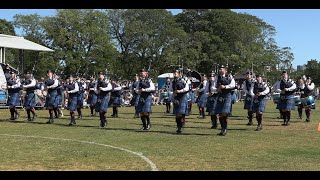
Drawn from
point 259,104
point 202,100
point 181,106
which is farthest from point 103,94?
point 202,100

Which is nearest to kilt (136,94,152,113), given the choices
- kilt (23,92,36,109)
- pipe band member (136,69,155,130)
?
pipe band member (136,69,155,130)

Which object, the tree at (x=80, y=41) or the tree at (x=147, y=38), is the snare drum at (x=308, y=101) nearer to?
the tree at (x=147, y=38)

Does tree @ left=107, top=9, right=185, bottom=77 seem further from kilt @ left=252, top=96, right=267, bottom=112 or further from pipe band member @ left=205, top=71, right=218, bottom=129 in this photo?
kilt @ left=252, top=96, right=267, bottom=112

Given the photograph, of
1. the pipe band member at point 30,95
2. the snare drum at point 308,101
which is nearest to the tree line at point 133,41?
the snare drum at point 308,101

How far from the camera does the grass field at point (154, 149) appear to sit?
8.57 meters

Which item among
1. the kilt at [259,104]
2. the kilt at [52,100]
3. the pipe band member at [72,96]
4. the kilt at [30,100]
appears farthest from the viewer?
the kilt at [30,100]

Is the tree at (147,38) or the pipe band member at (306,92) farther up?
the tree at (147,38)

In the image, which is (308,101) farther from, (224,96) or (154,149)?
(154,149)

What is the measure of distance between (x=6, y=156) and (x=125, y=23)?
5585cm

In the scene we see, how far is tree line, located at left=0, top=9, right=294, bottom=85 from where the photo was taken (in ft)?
196

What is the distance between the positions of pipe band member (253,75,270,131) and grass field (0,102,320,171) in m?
0.50

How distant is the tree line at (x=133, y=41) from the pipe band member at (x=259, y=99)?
41262 mm

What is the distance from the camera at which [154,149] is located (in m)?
10.6
